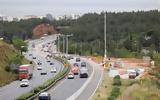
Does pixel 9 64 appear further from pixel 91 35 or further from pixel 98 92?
pixel 91 35

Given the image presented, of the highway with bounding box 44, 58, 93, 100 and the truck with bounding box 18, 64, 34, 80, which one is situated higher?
the truck with bounding box 18, 64, 34, 80

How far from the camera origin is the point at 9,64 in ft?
289

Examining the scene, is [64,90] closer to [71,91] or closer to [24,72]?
[71,91]

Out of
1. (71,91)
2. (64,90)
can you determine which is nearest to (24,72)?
(64,90)

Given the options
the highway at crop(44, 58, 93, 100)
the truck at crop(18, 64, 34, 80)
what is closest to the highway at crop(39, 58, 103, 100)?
the highway at crop(44, 58, 93, 100)

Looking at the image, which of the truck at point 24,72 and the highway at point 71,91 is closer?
the highway at point 71,91

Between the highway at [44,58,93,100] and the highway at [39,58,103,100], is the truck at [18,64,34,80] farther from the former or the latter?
the highway at [39,58,103,100]

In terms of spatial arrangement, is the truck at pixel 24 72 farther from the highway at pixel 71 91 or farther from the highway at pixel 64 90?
the highway at pixel 71 91

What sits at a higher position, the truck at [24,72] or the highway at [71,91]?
the truck at [24,72]

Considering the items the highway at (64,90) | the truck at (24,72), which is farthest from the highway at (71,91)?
the truck at (24,72)

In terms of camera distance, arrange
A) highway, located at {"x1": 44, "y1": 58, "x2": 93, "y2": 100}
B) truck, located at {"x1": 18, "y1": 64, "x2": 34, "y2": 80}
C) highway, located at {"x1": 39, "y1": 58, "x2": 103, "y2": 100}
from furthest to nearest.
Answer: truck, located at {"x1": 18, "y1": 64, "x2": 34, "y2": 80}, highway, located at {"x1": 44, "y1": 58, "x2": 93, "y2": 100}, highway, located at {"x1": 39, "y1": 58, "x2": 103, "y2": 100}

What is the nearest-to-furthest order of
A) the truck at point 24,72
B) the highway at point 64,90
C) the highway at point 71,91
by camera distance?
the highway at point 71,91
the highway at point 64,90
the truck at point 24,72

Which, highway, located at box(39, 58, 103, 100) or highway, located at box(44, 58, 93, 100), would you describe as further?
highway, located at box(44, 58, 93, 100)

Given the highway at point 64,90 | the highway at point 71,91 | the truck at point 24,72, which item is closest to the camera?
the highway at point 71,91
